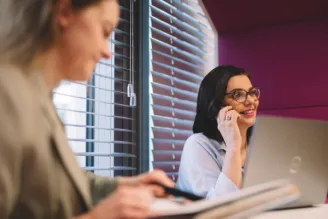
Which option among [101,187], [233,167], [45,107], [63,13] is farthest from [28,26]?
[233,167]

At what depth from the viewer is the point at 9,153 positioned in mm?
759

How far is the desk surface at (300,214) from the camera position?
1383 mm

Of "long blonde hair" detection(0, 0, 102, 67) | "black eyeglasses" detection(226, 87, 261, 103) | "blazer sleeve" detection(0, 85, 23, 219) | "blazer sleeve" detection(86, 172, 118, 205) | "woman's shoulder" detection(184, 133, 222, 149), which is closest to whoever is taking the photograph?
"blazer sleeve" detection(0, 85, 23, 219)

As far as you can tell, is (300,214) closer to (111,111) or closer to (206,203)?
(206,203)

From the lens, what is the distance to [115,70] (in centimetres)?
253

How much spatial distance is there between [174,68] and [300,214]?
1.61m

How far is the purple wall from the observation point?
2689 mm

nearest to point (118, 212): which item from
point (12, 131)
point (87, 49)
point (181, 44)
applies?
point (12, 131)

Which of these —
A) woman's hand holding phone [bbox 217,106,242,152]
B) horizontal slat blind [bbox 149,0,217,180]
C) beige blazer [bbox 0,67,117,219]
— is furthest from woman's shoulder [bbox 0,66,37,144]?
horizontal slat blind [bbox 149,0,217,180]

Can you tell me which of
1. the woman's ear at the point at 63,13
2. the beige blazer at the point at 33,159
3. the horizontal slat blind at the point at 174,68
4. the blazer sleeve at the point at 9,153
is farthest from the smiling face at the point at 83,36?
the horizontal slat blind at the point at 174,68

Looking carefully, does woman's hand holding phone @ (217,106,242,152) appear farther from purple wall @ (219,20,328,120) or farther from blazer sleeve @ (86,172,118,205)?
blazer sleeve @ (86,172,118,205)

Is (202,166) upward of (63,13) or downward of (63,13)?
downward

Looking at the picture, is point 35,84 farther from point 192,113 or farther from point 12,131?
point 192,113

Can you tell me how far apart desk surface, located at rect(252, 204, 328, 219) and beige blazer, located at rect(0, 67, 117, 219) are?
0.71 m
